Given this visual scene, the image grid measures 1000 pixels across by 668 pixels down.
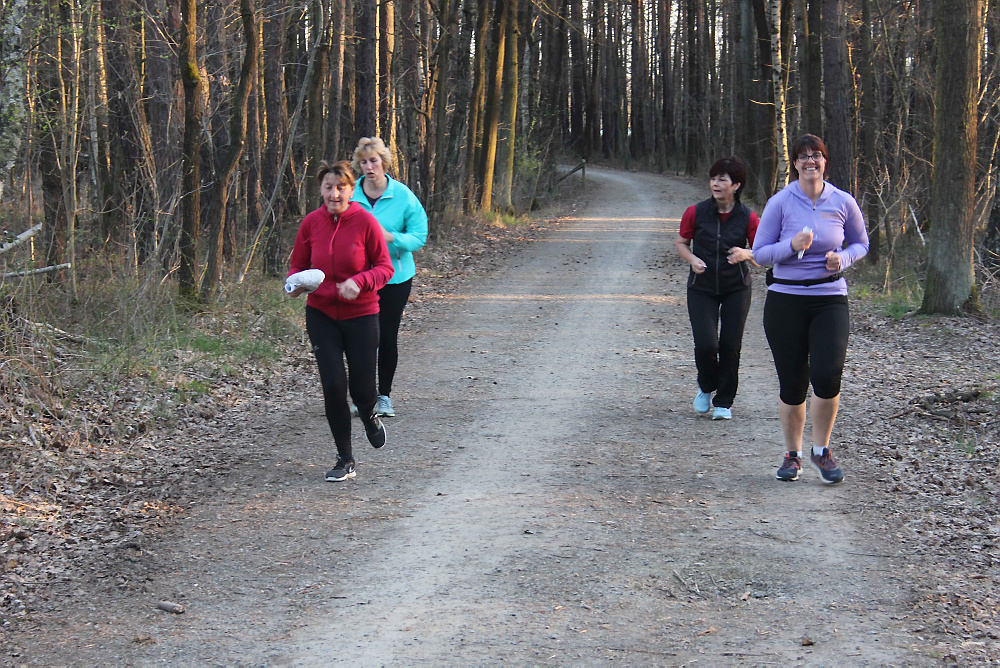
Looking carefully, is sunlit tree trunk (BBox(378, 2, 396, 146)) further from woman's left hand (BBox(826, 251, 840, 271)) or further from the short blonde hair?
woman's left hand (BBox(826, 251, 840, 271))

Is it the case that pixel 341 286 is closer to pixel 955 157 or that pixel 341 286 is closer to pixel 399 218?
pixel 399 218

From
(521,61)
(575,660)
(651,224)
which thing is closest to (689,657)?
(575,660)

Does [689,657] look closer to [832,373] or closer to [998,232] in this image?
[832,373]

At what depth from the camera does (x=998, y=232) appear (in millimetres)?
13047

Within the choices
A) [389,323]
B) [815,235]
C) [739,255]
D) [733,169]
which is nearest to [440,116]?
[389,323]

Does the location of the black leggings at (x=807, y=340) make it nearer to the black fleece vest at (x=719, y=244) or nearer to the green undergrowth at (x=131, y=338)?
the black fleece vest at (x=719, y=244)

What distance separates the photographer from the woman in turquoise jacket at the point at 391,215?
7082mm

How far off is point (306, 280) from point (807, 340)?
121 inches

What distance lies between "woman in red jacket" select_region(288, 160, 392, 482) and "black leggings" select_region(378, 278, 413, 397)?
107 cm

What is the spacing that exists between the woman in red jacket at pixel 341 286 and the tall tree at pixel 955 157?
26.1 ft

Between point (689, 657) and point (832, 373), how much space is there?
250 centimetres

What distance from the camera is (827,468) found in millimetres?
5934

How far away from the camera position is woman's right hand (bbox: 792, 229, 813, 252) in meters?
5.49

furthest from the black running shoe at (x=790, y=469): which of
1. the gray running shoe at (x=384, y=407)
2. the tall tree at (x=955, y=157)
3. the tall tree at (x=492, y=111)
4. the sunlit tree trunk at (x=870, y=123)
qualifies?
the tall tree at (x=492, y=111)
